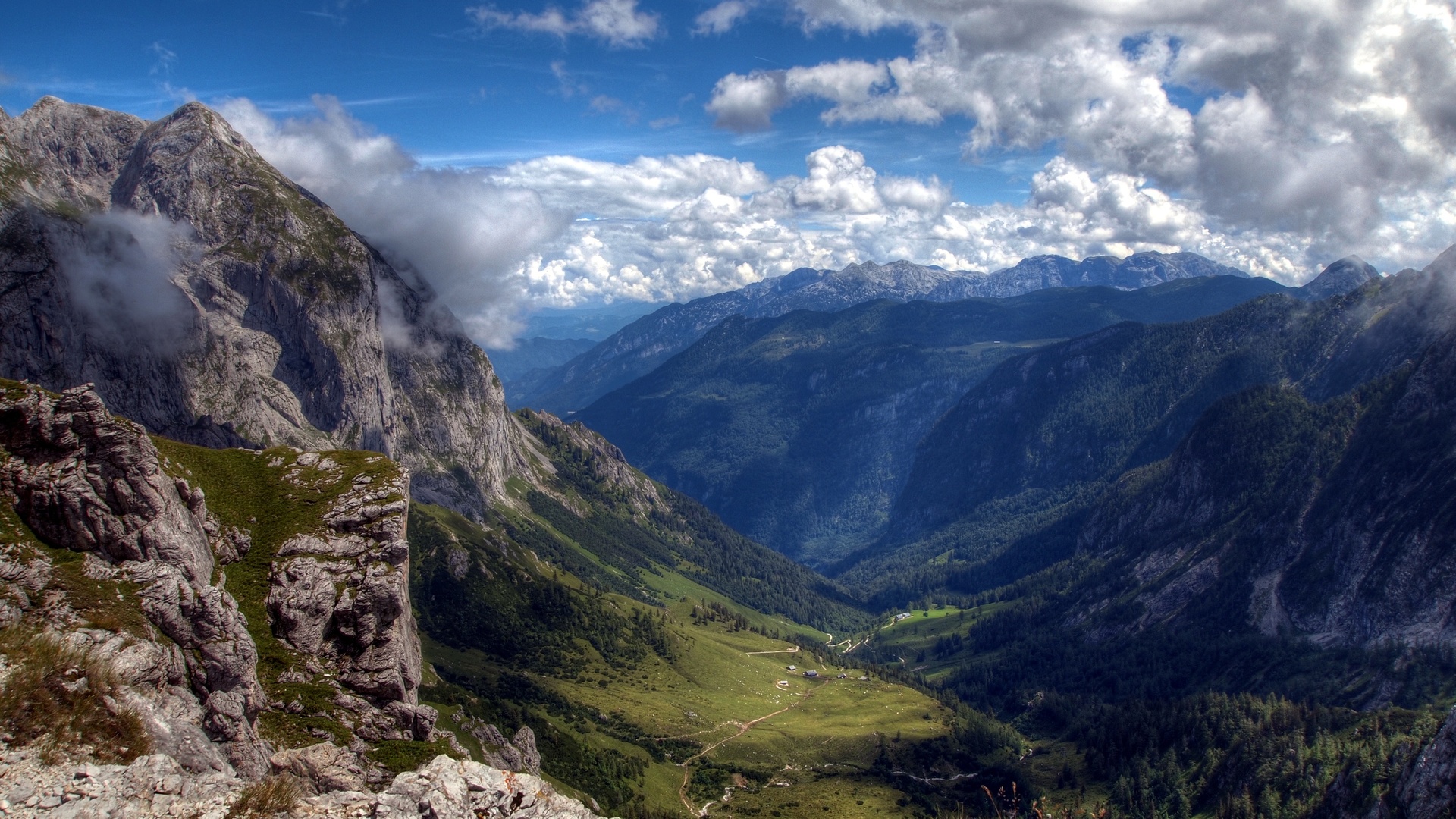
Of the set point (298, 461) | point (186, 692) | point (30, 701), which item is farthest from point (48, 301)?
point (30, 701)

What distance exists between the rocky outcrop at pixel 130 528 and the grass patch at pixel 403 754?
9.48 meters

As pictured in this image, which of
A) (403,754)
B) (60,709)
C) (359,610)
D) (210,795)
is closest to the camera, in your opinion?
(210,795)

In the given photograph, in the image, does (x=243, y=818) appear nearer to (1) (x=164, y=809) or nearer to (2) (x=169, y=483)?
(1) (x=164, y=809)

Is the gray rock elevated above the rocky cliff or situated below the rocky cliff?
below

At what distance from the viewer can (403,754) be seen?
62094 millimetres

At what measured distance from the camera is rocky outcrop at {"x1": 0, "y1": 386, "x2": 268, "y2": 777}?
161 ft

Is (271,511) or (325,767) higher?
(271,511)

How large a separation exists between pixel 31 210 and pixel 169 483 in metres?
182

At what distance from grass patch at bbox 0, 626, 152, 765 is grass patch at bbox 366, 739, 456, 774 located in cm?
2802

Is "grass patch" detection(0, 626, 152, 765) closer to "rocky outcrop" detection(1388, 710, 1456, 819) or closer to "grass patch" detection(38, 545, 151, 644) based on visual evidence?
"grass patch" detection(38, 545, 151, 644)

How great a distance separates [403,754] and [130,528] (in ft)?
85.5

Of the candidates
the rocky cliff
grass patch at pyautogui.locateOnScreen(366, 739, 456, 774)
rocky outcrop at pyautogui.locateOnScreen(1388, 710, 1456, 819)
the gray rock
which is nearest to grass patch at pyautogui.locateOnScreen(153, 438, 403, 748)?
the rocky cliff

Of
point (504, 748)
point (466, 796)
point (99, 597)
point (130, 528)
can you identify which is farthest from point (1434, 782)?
point (130, 528)

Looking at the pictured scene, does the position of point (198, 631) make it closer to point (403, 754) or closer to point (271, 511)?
point (403, 754)
